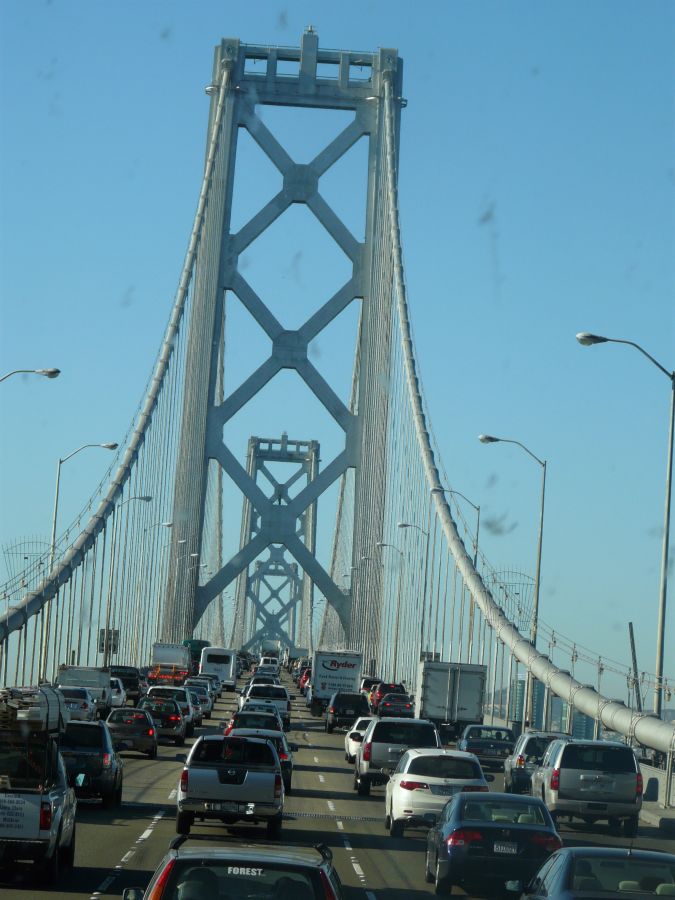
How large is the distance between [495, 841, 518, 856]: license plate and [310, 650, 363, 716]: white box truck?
51922 millimetres

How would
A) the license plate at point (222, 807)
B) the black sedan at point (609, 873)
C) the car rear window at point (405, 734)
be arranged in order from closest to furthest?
the black sedan at point (609, 873) → the license plate at point (222, 807) → the car rear window at point (405, 734)

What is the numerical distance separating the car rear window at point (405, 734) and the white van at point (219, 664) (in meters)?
57.2

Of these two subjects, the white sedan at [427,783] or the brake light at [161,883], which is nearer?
the brake light at [161,883]

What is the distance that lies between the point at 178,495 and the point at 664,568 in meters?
43.4

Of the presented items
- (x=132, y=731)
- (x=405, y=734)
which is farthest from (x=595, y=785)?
(x=132, y=731)

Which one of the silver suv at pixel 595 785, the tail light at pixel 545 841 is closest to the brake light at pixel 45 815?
the tail light at pixel 545 841

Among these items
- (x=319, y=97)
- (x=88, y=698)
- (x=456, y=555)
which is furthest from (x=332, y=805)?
(x=319, y=97)

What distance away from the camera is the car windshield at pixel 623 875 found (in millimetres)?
10062

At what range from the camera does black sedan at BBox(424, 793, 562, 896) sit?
15.4m

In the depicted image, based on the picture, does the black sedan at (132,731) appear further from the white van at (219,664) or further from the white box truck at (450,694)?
the white van at (219,664)

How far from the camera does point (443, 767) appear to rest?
21.5m

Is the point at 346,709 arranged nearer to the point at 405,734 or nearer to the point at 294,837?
the point at 405,734

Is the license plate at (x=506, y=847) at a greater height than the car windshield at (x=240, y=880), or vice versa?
the car windshield at (x=240, y=880)

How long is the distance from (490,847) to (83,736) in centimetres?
887
